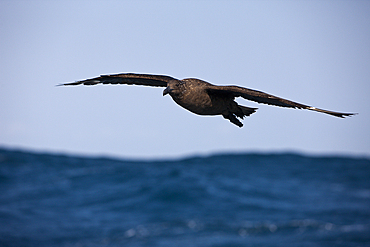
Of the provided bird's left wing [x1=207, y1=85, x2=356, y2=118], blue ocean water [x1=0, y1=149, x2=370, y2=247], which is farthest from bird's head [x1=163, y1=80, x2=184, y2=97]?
blue ocean water [x1=0, y1=149, x2=370, y2=247]

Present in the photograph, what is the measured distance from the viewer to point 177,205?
5231 centimetres

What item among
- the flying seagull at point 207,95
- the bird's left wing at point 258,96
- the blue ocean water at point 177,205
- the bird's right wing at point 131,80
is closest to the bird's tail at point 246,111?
the flying seagull at point 207,95

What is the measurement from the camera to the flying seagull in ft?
24.5

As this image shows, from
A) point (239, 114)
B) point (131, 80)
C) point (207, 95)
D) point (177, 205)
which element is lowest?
point (177, 205)

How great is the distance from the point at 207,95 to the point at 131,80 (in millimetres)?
2154

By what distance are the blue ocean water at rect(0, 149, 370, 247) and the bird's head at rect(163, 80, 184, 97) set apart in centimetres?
3372

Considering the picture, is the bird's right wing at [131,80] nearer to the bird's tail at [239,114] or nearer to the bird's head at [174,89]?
the bird's head at [174,89]

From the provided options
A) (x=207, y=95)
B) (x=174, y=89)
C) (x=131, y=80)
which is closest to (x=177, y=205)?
(x=131, y=80)

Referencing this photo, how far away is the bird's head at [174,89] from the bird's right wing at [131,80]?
0.86m

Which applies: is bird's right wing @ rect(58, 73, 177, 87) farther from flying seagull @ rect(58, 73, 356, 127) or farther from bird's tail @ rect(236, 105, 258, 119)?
bird's tail @ rect(236, 105, 258, 119)

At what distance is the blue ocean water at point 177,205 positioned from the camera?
42.9 metres

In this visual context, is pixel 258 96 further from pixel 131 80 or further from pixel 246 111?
pixel 131 80

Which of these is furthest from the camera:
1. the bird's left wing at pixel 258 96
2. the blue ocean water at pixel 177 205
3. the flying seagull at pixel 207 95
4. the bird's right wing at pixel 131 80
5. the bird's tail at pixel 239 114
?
the blue ocean water at pixel 177 205

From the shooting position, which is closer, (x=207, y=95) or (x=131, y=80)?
(x=207, y=95)
